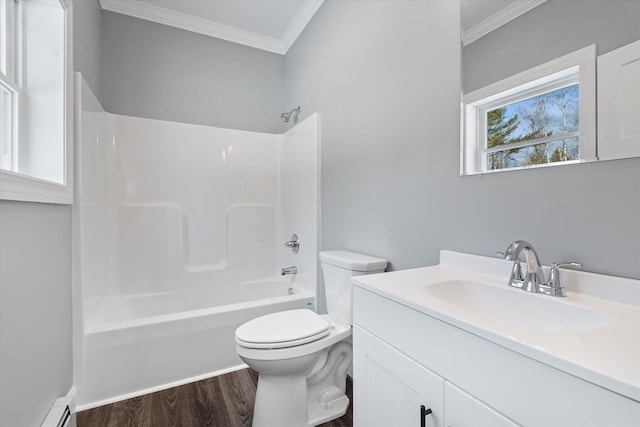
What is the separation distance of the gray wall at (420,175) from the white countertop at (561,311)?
0.18 feet

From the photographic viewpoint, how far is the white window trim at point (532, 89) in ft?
2.66

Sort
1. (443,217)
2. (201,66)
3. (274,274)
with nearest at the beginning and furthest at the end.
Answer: (443,217) → (201,66) → (274,274)

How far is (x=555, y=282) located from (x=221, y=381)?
185cm

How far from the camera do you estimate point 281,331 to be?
4.54 feet

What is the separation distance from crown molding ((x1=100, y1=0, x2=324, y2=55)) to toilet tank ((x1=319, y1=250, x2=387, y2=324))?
76.1 inches

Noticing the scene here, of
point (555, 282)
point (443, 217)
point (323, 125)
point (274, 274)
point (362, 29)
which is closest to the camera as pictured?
point (555, 282)

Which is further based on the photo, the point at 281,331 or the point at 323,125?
the point at 323,125

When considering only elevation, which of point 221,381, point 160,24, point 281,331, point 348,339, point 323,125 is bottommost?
point 221,381

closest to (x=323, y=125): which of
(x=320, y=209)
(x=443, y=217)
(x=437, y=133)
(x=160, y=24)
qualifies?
(x=320, y=209)

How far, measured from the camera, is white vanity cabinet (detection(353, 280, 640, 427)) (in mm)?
475

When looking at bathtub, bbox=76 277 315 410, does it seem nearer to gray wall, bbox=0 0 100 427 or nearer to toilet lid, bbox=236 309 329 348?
gray wall, bbox=0 0 100 427

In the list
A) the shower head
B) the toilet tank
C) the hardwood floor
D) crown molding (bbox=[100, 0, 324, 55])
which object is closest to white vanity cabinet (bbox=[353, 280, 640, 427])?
the toilet tank

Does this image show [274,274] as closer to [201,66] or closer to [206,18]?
[201,66]

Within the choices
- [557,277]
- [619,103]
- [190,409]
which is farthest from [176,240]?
[619,103]
